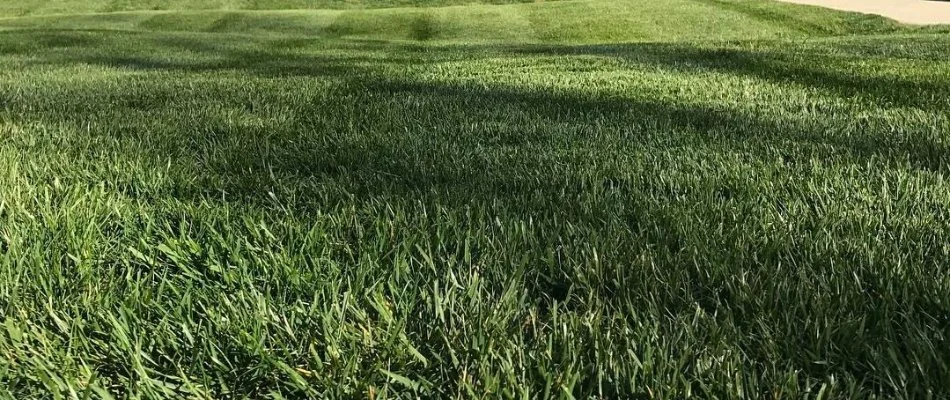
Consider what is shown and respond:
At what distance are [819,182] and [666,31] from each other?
72.0 ft

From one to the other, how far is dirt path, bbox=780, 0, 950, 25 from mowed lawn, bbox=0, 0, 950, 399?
85.6ft

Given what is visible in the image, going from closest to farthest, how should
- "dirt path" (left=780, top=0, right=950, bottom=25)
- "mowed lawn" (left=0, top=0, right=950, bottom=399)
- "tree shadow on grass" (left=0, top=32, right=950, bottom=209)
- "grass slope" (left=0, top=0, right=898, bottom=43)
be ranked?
"mowed lawn" (left=0, top=0, right=950, bottom=399), "tree shadow on grass" (left=0, top=32, right=950, bottom=209), "grass slope" (left=0, top=0, right=898, bottom=43), "dirt path" (left=780, top=0, right=950, bottom=25)

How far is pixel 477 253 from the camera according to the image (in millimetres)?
1488

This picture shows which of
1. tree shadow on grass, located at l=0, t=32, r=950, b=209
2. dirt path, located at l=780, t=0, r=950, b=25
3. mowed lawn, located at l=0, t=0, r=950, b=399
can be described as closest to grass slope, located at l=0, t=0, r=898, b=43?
dirt path, located at l=780, t=0, r=950, b=25

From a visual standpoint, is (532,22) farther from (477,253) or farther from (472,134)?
(477,253)

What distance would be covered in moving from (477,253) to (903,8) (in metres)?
32.0

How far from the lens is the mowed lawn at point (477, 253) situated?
101 cm

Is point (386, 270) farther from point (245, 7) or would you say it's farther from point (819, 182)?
point (245, 7)

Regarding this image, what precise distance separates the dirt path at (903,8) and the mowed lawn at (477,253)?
26.1 meters

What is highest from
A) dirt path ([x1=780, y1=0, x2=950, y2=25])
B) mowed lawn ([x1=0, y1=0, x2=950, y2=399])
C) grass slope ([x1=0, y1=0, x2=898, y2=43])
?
dirt path ([x1=780, y1=0, x2=950, y2=25])

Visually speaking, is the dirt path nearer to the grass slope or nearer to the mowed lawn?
the grass slope

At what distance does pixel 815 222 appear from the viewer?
5.30 ft

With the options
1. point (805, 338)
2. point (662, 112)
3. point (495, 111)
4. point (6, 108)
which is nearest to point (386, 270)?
point (805, 338)

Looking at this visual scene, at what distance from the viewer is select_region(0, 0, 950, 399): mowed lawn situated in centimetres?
101
